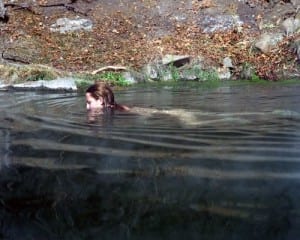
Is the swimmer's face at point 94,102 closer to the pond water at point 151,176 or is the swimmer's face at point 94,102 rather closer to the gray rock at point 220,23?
Answer: the pond water at point 151,176

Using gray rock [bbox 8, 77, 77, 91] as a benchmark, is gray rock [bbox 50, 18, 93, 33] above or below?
above

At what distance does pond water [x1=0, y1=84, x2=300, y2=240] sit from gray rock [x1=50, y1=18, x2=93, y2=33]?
11.4 metres

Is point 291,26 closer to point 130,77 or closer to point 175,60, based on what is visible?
point 175,60

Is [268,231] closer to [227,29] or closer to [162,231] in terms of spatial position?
[162,231]

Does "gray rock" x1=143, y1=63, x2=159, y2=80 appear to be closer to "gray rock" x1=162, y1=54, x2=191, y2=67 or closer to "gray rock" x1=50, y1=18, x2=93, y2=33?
"gray rock" x1=162, y1=54, x2=191, y2=67

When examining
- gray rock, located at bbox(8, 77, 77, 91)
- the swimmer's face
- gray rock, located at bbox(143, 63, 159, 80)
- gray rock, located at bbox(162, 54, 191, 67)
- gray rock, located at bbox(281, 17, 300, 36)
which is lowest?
the swimmer's face

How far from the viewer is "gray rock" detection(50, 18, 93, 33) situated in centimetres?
1969

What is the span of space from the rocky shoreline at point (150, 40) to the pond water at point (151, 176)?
7.39m

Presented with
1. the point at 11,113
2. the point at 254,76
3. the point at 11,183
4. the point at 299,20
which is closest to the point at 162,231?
the point at 11,183

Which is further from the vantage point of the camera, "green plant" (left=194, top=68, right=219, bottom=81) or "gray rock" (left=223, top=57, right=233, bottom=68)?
"gray rock" (left=223, top=57, right=233, bottom=68)

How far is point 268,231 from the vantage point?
3.40 m

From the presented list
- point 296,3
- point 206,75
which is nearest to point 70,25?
point 206,75

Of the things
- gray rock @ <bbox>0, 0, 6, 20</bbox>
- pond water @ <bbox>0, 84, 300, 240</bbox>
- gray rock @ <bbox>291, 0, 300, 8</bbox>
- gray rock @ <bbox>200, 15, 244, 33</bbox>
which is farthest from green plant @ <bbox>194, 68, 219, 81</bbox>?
pond water @ <bbox>0, 84, 300, 240</bbox>

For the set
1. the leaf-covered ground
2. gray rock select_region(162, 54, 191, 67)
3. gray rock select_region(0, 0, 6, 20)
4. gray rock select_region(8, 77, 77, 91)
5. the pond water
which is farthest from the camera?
gray rock select_region(0, 0, 6, 20)
